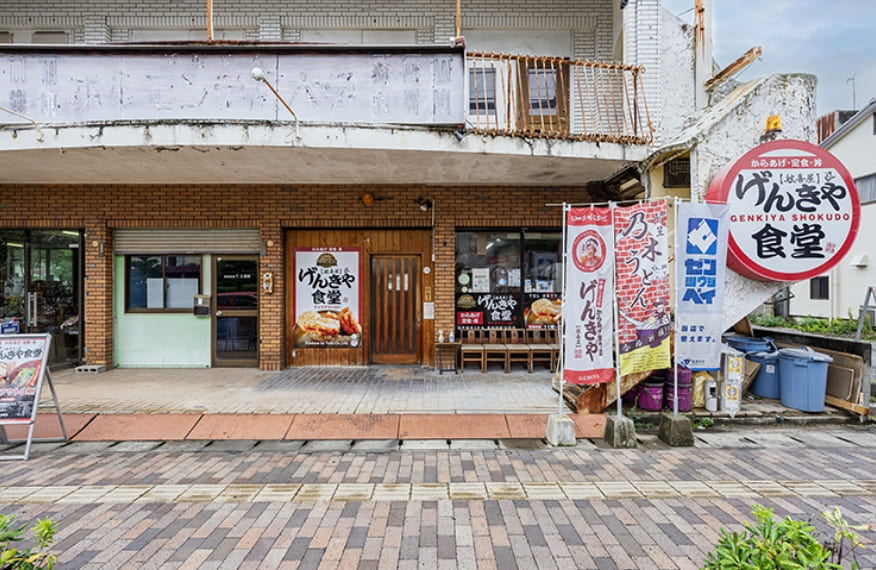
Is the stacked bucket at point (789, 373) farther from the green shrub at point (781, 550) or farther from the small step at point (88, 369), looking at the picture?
the small step at point (88, 369)

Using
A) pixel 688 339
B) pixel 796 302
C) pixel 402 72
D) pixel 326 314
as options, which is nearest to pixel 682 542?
pixel 688 339

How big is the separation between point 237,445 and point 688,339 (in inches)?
219

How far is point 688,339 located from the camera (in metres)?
5.25

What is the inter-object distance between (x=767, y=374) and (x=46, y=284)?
42.0ft

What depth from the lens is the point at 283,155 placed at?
21.0 ft

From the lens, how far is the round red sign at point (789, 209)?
5.62m

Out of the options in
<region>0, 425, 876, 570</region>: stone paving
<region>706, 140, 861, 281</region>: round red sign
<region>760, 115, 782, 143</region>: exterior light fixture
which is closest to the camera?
<region>0, 425, 876, 570</region>: stone paving

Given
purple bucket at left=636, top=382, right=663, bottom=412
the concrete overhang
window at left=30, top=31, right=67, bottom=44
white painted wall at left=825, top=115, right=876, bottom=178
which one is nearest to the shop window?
the concrete overhang

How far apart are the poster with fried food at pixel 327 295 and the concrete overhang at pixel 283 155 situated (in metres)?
1.53

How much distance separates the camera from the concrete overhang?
5.94 meters

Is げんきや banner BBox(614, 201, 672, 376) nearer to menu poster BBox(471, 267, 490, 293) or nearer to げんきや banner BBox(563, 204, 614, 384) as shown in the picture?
げんきや banner BBox(563, 204, 614, 384)

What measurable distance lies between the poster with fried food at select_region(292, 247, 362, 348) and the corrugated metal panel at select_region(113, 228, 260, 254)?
0.98m

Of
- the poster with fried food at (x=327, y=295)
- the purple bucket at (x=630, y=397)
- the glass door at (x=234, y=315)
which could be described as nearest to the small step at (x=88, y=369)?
the glass door at (x=234, y=315)

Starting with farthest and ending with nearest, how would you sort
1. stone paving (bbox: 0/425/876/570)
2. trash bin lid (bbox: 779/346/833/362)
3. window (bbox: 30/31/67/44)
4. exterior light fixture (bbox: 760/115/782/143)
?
1. window (bbox: 30/31/67/44)
2. exterior light fixture (bbox: 760/115/782/143)
3. trash bin lid (bbox: 779/346/833/362)
4. stone paving (bbox: 0/425/876/570)
